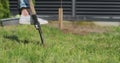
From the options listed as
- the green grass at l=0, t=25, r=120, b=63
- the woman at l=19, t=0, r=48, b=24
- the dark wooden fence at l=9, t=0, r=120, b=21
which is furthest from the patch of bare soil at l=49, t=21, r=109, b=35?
the woman at l=19, t=0, r=48, b=24

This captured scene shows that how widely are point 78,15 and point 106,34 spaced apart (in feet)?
9.57

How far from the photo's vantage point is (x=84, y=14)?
13.5 meters

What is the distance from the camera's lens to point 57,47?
807cm

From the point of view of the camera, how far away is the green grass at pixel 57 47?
715cm

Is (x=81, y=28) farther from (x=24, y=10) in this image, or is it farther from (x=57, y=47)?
(x=57, y=47)

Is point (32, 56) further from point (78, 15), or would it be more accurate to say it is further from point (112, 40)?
point (78, 15)

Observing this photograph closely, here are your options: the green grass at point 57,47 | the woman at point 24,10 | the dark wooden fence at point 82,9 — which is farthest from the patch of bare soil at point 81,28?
the woman at point 24,10

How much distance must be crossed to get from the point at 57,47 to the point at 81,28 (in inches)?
163

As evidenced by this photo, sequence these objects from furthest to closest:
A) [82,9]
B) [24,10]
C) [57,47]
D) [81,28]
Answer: [82,9] → [81,28] → [24,10] → [57,47]

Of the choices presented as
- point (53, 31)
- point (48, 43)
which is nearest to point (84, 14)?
point (53, 31)

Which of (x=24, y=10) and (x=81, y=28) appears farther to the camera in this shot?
(x=81, y=28)

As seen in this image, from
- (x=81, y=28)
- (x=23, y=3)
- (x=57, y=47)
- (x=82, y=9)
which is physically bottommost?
(x=81, y=28)

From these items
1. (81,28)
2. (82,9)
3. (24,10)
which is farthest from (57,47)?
(82,9)

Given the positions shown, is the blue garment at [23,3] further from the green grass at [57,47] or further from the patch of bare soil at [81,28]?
the patch of bare soil at [81,28]
